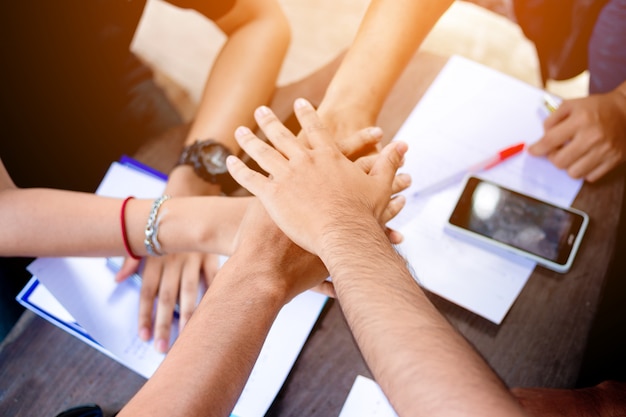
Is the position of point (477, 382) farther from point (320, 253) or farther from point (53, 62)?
point (53, 62)

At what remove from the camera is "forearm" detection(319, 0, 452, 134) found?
0.88m

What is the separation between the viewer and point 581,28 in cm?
131

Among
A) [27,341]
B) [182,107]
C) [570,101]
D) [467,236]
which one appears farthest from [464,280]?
[182,107]

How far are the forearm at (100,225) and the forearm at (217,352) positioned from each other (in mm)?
127

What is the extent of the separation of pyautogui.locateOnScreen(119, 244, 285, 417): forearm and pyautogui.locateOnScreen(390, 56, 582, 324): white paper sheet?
27 cm

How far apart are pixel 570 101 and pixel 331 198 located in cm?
52

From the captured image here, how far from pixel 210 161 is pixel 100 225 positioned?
0.22 metres

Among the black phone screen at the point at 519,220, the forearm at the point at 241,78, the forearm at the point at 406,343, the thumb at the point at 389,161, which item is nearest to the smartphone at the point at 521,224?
the black phone screen at the point at 519,220

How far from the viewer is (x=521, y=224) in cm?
80

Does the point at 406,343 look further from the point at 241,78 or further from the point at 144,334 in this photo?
the point at 241,78

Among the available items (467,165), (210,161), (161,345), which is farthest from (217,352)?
(467,165)

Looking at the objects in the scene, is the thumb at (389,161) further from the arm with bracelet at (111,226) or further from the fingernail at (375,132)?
the arm with bracelet at (111,226)

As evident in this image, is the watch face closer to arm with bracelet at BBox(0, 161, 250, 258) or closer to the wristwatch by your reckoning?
the wristwatch

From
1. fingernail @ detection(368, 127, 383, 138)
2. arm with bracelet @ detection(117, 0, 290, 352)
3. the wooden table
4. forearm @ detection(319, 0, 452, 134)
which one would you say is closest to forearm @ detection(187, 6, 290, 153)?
arm with bracelet @ detection(117, 0, 290, 352)
